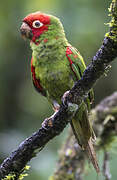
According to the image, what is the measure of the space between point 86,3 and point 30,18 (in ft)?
7.86

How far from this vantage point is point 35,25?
4.09m

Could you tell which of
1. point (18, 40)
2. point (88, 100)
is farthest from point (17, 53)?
point (88, 100)

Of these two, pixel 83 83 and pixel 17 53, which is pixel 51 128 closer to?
pixel 83 83

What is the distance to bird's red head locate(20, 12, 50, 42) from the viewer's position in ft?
13.4

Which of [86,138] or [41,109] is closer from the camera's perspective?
[86,138]

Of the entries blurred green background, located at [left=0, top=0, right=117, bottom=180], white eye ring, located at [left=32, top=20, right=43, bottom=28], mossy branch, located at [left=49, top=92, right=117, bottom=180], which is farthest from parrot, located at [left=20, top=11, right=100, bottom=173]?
blurred green background, located at [left=0, top=0, right=117, bottom=180]

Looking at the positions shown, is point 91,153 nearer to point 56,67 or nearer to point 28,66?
point 56,67

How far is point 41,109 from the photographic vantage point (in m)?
6.85

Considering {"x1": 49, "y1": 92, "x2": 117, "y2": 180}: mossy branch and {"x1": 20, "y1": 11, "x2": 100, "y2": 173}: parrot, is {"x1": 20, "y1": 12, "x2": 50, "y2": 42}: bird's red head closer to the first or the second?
{"x1": 20, "y1": 11, "x2": 100, "y2": 173}: parrot

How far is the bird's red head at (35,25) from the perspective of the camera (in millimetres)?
4070

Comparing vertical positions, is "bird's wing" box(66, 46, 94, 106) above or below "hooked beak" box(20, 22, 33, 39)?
below

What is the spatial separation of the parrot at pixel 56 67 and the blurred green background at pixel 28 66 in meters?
1.64

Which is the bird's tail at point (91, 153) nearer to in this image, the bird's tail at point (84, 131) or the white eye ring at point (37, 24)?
the bird's tail at point (84, 131)

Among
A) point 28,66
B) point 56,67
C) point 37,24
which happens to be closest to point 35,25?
point 37,24
